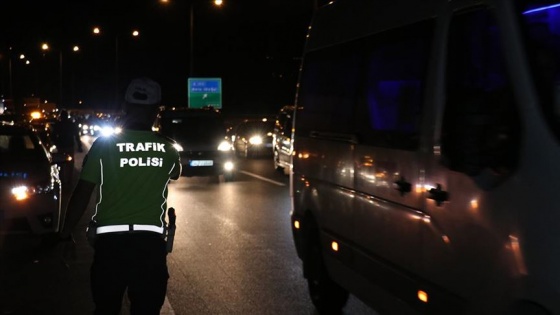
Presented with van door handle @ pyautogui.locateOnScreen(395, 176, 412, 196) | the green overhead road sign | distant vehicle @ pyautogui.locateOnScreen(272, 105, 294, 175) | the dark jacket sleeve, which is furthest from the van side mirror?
the green overhead road sign

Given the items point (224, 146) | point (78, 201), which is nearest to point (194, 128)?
point (224, 146)

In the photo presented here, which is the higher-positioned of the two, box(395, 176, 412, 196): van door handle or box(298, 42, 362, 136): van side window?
box(298, 42, 362, 136): van side window

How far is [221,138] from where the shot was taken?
72.5 feet

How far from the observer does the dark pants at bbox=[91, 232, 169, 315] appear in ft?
14.7

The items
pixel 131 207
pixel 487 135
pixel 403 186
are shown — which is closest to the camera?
pixel 487 135

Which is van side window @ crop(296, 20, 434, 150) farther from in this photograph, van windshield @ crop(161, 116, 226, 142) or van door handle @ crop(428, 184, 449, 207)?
van windshield @ crop(161, 116, 226, 142)

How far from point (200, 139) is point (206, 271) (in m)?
12.5

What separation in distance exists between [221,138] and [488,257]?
59.0 feet

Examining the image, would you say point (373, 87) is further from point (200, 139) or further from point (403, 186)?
point (200, 139)

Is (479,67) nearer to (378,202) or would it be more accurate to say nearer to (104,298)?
(378,202)

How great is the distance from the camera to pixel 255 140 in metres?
33.6

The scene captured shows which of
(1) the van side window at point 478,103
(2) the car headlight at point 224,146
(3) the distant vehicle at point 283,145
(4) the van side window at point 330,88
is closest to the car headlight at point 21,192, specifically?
(4) the van side window at point 330,88

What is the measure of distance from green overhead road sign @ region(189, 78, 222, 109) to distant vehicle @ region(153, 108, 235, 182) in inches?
1001

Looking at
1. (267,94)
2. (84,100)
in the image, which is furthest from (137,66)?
(84,100)
